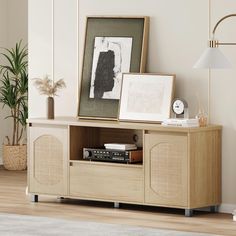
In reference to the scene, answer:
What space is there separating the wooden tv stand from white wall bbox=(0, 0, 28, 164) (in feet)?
9.18

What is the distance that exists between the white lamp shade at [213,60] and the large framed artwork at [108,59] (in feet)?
2.76

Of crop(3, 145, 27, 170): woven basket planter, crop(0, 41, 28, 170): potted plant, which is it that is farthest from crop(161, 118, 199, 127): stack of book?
crop(3, 145, 27, 170): woven basket planter

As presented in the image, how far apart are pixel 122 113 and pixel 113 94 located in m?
0.23

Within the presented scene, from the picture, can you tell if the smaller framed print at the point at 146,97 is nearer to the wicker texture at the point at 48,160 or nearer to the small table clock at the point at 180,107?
the small table clock at the point at 180,107

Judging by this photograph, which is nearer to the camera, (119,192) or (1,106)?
(119,192)

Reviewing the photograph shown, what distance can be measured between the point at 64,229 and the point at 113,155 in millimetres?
1096

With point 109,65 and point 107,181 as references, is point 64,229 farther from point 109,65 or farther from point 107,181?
point 109,65

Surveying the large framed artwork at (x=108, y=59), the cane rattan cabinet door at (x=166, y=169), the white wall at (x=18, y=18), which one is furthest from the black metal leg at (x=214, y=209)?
the white wall at (x=18, y=18)

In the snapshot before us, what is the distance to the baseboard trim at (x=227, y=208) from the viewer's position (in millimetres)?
7418

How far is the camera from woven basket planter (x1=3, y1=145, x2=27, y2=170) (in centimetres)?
1005

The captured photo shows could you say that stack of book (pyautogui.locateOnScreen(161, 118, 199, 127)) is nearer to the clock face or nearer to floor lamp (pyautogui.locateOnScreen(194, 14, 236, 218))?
the clock face

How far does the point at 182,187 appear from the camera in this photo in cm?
722

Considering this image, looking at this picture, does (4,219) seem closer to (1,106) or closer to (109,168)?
(109,168)

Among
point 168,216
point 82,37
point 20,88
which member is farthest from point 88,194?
point 20,88
